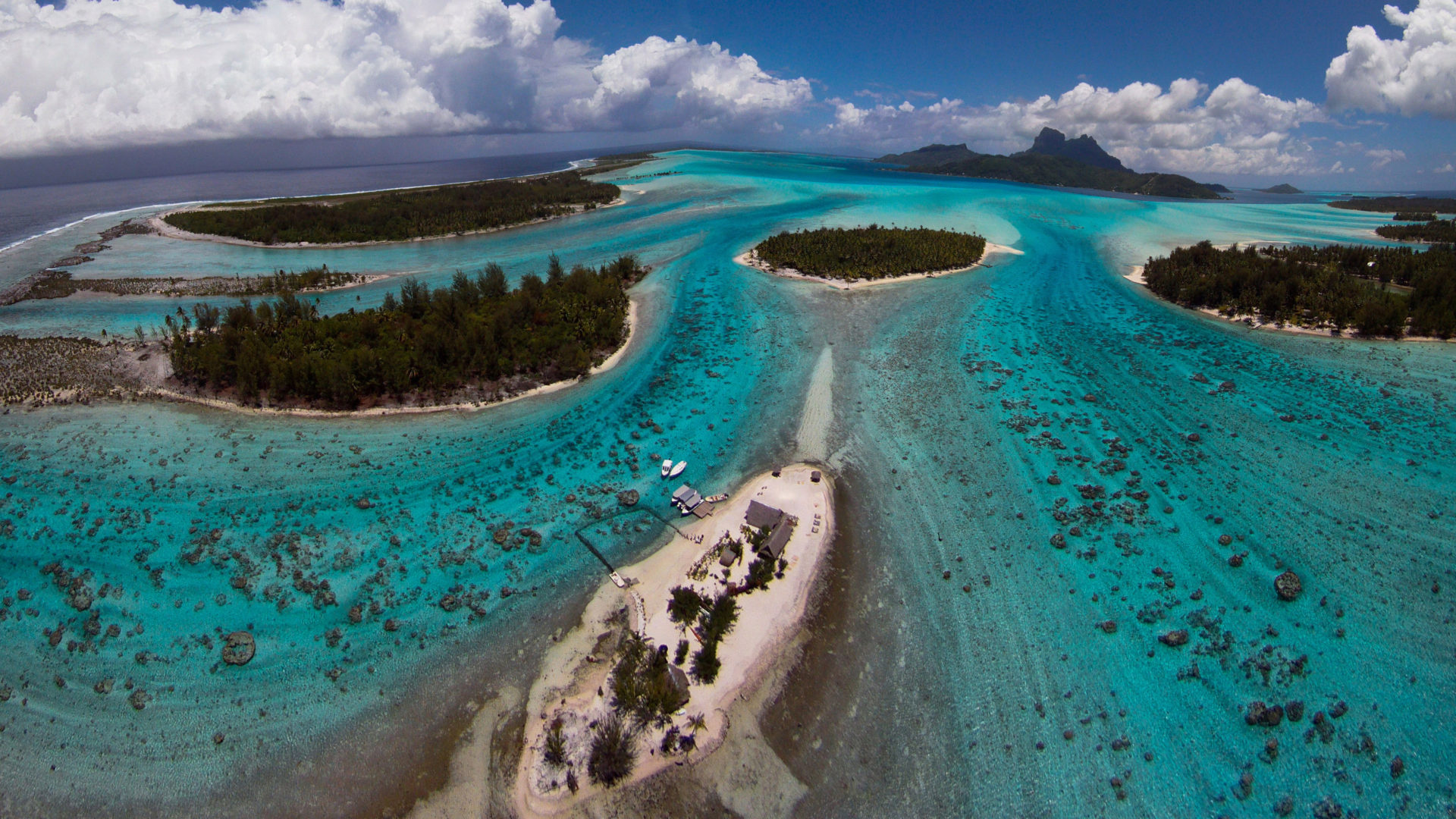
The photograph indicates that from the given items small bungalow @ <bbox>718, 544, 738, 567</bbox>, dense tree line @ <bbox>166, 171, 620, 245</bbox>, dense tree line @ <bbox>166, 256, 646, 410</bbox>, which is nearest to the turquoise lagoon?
dense tree line @ <bbox>166, 256, 646, 410</bbox>

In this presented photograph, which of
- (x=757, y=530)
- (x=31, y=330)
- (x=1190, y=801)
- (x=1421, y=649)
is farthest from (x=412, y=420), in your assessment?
(x=1421, y=649)

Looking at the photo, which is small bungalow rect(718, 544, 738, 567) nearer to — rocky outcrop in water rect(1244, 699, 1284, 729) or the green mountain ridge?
rocky outcrop in water rect(1244, 699, 1284, 729)

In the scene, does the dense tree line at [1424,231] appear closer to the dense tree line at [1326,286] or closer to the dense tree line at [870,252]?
the dense tree line at [1326,286]

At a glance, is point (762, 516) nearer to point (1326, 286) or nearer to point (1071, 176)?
point (1326, 286)

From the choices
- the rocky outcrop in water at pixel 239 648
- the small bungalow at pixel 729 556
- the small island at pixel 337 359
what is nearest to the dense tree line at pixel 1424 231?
the small bungalow at pixel 729 556

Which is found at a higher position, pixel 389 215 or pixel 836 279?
pixel 389 215

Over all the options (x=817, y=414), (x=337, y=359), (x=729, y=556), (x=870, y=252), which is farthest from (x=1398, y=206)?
(x=337, y=359)

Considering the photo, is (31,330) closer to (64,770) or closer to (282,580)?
(282,580)
